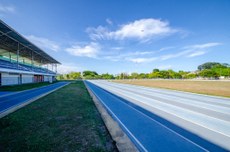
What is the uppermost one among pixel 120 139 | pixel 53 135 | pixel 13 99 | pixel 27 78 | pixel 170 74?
pixel 170 74

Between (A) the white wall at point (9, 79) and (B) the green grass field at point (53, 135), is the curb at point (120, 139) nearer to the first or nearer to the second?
(B) the green grass field at point (53, 135)

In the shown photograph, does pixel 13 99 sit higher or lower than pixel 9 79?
lower

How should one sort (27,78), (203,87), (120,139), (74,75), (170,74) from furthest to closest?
(170,74)
(74,75)
(27,78)
(203,87)
(120,139)

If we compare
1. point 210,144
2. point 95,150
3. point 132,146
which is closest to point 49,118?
point 95,150

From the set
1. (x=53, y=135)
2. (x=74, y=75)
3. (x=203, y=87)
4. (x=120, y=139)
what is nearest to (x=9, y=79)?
(x=53, y=135)

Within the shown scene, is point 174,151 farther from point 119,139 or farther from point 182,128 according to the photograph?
point 182,128

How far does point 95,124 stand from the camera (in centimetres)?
654

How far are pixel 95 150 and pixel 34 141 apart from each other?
2163 mm

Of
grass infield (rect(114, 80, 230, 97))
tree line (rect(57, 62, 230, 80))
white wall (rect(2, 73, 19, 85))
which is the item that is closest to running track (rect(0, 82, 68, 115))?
white wall (rect(2, 73, 19, 85))

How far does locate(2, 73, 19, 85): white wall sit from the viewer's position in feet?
89.3

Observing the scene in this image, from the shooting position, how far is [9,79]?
28.9m

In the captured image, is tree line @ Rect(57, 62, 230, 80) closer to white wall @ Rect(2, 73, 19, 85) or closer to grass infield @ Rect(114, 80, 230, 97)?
grass infield @ Rect(114, 80, 230, 97)

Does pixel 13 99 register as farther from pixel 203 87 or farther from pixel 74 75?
pixel 74 75

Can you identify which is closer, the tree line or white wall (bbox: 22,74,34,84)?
white wall (bbox: 22,74,34,84)
